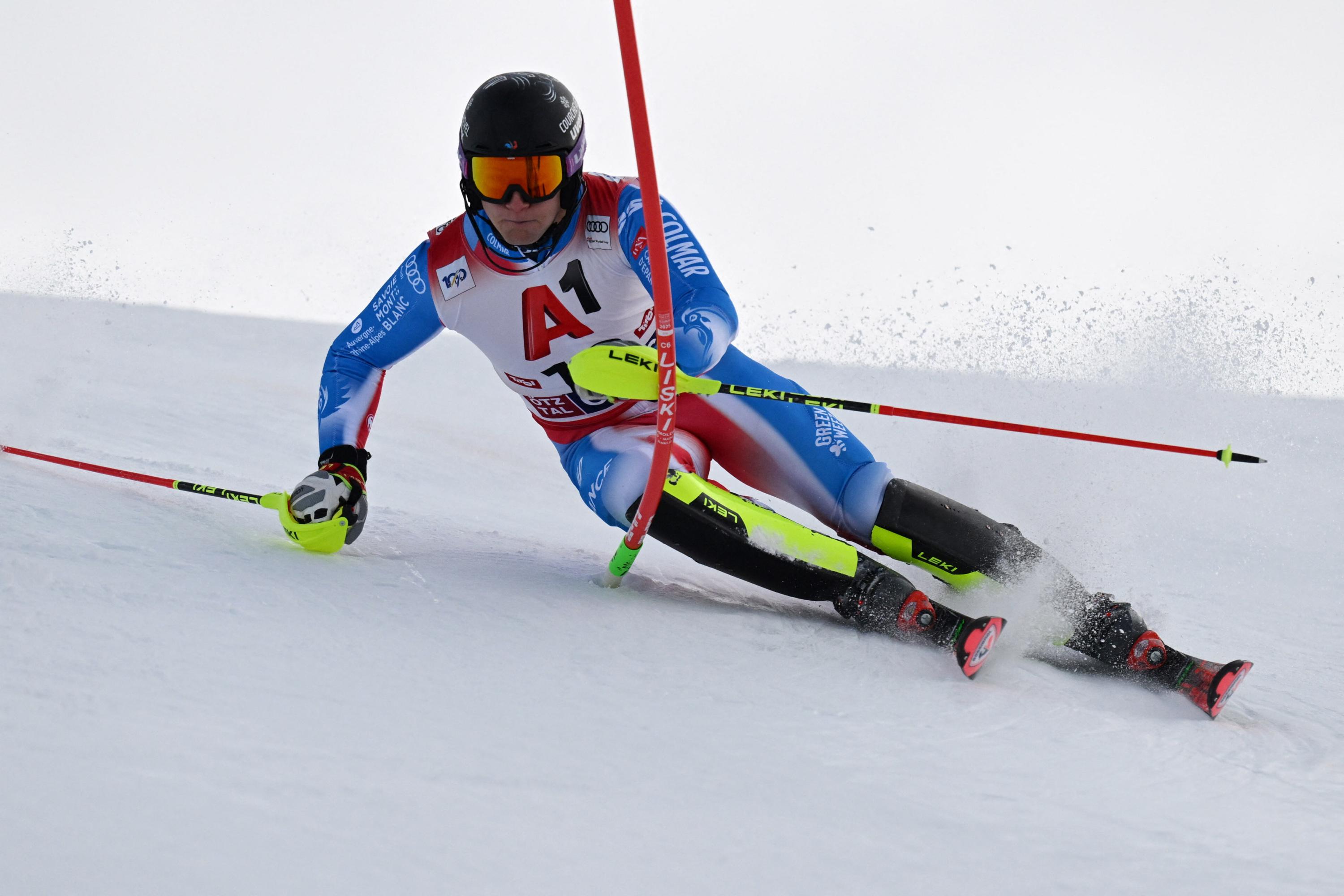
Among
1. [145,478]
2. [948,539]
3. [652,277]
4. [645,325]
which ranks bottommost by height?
[145,478]

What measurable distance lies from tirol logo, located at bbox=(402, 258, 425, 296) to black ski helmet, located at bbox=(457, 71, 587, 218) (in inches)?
9.7

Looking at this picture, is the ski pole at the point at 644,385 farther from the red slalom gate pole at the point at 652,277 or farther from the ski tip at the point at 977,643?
the ski tip at the point at 977,643

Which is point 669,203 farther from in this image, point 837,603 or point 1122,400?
→ point 1122,400

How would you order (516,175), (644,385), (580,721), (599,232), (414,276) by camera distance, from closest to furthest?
(580,721) < (644,385) < (516,175) < (599,232) < (414,276)

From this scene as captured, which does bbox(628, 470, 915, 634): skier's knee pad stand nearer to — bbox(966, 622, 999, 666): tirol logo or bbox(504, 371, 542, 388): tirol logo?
bbox(966, 622, 999, 666): tirol logo

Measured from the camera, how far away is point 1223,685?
4.97 ft

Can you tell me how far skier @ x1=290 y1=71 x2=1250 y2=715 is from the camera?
1705 mm

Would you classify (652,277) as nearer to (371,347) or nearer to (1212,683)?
(371,347)

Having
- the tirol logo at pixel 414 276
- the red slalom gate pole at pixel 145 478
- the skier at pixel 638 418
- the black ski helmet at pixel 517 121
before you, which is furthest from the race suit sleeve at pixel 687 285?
the red slalom gate pole at pixel 145 478

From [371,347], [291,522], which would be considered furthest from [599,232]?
[291,522]

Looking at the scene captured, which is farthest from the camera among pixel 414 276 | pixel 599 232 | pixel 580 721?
pixel 414 276

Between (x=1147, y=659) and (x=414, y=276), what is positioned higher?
(x=414, y=276)

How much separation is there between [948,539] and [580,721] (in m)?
0.91

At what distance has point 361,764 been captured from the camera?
966 mm
